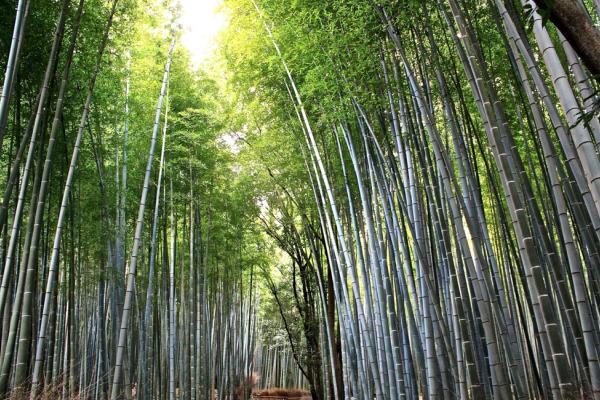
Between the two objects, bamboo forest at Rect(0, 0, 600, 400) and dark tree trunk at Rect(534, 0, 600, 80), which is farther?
bamboo forest at Rect(0, 0, 600, 400)

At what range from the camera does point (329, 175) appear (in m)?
5.53

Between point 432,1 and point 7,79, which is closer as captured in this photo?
point 7,79

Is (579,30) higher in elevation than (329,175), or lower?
lower

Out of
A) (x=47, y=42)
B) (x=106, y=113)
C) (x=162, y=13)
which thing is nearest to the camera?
(x=47, y=42)

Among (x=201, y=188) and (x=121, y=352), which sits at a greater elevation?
(x=201, y=188)

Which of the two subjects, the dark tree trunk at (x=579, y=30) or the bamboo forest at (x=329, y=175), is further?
the bamboo forest at (x=329, y=175)

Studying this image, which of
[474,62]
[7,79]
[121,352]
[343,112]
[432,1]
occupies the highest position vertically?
[432,1]

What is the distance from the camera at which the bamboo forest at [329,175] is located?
2498mm

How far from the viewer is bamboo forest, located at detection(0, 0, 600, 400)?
250 centimetres

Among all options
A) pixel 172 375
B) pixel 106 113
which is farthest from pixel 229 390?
pixel 106 113

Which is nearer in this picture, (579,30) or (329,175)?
(579,30)

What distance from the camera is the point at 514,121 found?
5.06m

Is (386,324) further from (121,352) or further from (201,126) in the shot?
(201,126)

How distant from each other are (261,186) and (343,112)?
392cm
